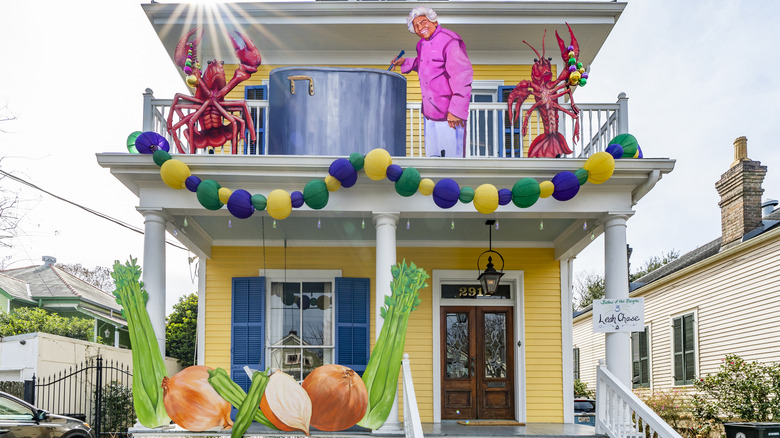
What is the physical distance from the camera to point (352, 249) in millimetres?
11188

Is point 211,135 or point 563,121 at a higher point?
point 563,121

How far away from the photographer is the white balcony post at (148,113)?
8.95m

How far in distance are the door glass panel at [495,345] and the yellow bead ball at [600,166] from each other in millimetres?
3520

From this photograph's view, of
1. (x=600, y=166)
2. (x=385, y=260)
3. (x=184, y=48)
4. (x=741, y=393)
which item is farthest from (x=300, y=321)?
(x=741, y=393)

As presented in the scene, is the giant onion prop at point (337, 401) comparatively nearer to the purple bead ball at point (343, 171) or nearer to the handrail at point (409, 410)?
the handrail at point (409, 410)

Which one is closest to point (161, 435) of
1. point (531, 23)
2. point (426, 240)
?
point (426, 240)

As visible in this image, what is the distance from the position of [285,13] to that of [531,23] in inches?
150

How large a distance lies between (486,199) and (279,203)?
234cm

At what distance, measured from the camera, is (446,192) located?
27.1 ft

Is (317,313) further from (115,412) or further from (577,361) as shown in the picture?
(577,361)

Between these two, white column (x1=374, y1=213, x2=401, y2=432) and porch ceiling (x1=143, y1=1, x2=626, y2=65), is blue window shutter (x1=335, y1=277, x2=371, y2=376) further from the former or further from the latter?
porch ceiling (x1=143, y1=1, x2=626, y2=65)

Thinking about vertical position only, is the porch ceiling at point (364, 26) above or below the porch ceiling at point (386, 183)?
above

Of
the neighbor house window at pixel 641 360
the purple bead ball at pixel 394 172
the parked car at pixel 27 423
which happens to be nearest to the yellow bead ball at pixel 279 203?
the purple bead ball at pixel 394 172

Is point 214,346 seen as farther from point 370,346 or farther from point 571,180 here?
point 571,180
